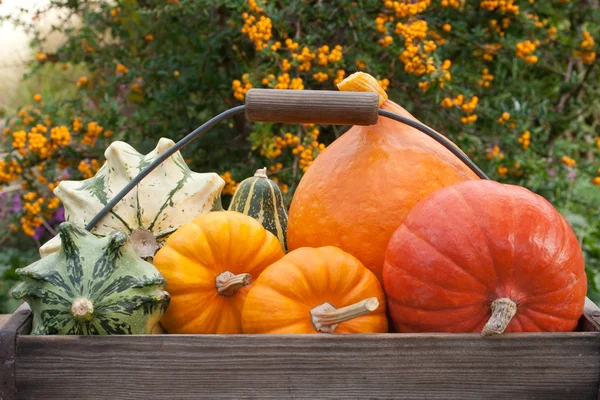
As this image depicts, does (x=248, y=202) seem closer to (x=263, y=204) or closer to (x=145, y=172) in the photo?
(x=263, y=204)

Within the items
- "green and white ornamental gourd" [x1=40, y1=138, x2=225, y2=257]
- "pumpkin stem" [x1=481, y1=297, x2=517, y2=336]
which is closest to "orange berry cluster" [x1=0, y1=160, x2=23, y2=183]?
"green and white ornamental gourd" [x1=40, y1=138, x2=225, y2=257]

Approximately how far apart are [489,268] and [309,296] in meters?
0.35

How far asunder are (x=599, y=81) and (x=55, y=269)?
3780mm

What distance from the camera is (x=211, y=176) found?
174 centimetres

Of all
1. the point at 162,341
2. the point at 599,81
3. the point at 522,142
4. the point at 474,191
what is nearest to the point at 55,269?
the point at 162,341

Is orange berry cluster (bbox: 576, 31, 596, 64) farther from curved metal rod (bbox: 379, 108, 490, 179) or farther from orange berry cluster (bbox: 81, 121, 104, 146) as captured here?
orange berry cluster (bbox: 81, 121, 104, 146)

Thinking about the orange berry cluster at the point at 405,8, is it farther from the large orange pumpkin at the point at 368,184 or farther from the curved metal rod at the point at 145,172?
the curved metal rod at the point at 145,172

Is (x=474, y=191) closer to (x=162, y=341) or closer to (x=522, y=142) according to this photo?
(x=162, y=341)

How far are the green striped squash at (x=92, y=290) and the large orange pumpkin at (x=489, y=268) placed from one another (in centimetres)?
50

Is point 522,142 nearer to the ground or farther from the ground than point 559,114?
farther from the ground

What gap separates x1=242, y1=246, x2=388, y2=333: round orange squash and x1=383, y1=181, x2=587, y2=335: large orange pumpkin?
0.08 meters

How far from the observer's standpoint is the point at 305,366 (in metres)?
1.21

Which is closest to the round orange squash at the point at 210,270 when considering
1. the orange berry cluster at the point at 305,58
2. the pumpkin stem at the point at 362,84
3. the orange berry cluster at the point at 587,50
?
the pumpkin stem at the point at 362,84

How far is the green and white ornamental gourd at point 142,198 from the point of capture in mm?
1640
